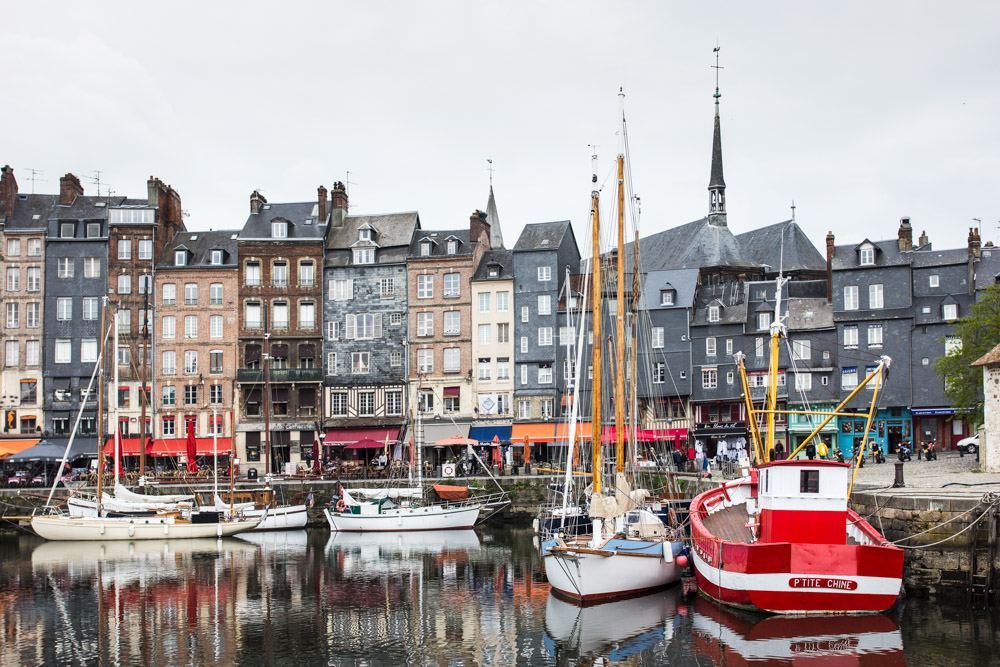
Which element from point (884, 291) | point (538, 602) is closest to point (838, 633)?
point (538, 602)

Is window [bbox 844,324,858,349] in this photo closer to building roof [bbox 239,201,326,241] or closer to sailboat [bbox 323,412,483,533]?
sailboat [bbox 323,412,483,533]

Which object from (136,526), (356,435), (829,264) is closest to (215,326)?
(356,435)

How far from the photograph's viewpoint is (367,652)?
2289 cm

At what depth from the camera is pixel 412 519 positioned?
155ft

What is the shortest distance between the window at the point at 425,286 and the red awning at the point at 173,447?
46.6ft

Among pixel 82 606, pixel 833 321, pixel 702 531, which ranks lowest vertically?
pixel 82 606

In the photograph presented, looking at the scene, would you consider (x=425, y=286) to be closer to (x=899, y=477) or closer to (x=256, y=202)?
(x=256, y=202)

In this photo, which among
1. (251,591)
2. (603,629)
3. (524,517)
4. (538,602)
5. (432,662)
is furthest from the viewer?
(524,517)

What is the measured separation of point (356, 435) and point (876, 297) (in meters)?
30.3

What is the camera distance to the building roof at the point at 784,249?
222 ft

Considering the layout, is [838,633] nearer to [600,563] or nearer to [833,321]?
[600,563]

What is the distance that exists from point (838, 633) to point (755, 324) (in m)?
37.5

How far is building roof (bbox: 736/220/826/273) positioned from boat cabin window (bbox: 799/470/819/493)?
43.9 m

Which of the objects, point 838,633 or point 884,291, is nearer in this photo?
point 838,633
